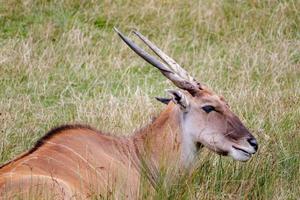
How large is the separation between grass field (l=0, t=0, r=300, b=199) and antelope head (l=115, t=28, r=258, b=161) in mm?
247

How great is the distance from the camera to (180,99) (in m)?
6.58

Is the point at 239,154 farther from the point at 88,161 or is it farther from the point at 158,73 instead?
the point at 158,73

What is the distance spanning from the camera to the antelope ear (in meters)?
6.53

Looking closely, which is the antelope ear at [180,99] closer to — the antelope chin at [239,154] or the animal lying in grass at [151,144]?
the animal lying in grass at [151,144]

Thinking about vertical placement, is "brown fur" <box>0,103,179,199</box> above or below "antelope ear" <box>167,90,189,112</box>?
below

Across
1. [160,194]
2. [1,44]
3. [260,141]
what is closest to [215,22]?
[1,44]

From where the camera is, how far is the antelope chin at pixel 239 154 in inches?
257

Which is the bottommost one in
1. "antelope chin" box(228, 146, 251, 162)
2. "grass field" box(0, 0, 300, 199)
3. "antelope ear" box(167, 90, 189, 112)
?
"grass field" box(0, 0, 300, 199)

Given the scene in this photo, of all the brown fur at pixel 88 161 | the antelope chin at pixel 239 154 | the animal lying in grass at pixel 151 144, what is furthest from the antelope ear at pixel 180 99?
the antelope chin at pixel 239 154

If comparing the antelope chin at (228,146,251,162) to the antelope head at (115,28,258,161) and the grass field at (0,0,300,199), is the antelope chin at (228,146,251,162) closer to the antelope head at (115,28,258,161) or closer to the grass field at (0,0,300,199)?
the antelope head at (115,28,258,161)

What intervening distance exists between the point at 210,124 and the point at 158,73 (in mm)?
4005

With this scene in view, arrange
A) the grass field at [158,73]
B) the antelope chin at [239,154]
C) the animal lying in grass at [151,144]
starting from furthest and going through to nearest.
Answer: the grass field at [158,73]
the antelope chin at [239,154]
the animal lying in grass at [151,144]

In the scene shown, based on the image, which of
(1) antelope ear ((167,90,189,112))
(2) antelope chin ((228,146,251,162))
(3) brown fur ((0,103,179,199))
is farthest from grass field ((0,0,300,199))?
(1) antelope ear ((167,90,189,112))

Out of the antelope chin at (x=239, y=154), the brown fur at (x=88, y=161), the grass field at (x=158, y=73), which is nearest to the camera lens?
the brown fur at (x=88, y=161)
